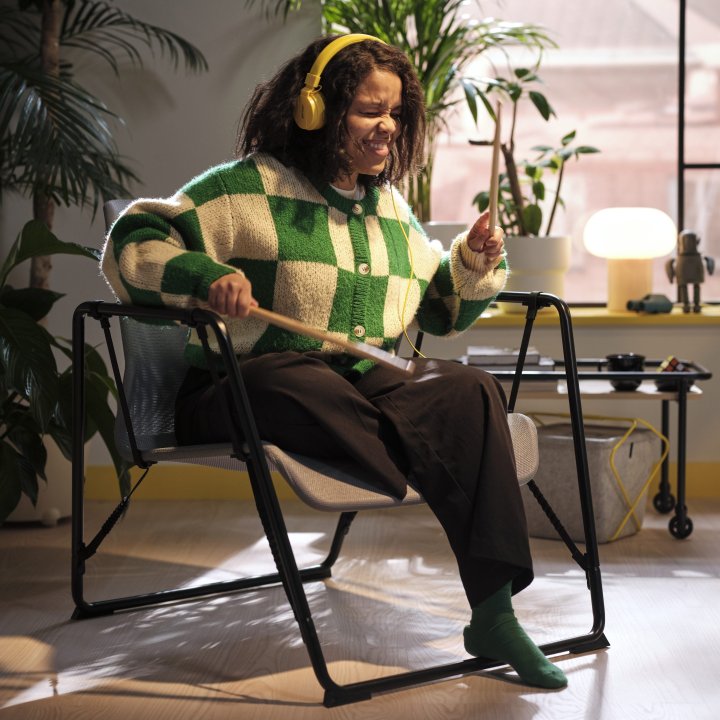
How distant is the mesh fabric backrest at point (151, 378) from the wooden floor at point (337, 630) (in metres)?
0.38

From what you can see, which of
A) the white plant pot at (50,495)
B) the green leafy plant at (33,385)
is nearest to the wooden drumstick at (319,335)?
the green leafy plant at (33,385)

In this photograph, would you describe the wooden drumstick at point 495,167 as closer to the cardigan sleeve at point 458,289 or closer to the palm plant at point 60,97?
the cardigan sleeve at point 458,289

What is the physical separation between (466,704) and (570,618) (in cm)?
53

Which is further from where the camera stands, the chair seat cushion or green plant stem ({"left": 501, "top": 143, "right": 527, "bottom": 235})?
green plant stem ({"left": 501, "top": 143, "right": 527, "bottom": 235})

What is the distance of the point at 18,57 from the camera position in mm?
3518

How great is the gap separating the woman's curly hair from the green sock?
0.81 metres

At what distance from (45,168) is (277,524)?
1429 mm

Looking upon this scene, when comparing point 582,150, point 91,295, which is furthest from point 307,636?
point 582,150

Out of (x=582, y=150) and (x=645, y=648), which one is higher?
(x=582, y=150)

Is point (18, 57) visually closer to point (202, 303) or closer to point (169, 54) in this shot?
point (169, 54)

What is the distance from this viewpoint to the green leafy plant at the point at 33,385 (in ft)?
8.47

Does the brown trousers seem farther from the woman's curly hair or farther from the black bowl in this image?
the black bowl

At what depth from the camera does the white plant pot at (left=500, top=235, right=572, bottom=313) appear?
143 inches

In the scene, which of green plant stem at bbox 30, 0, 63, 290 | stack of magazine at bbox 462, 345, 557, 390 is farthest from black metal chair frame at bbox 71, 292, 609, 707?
green plant stem at bbox 30, 0, 63, 290
